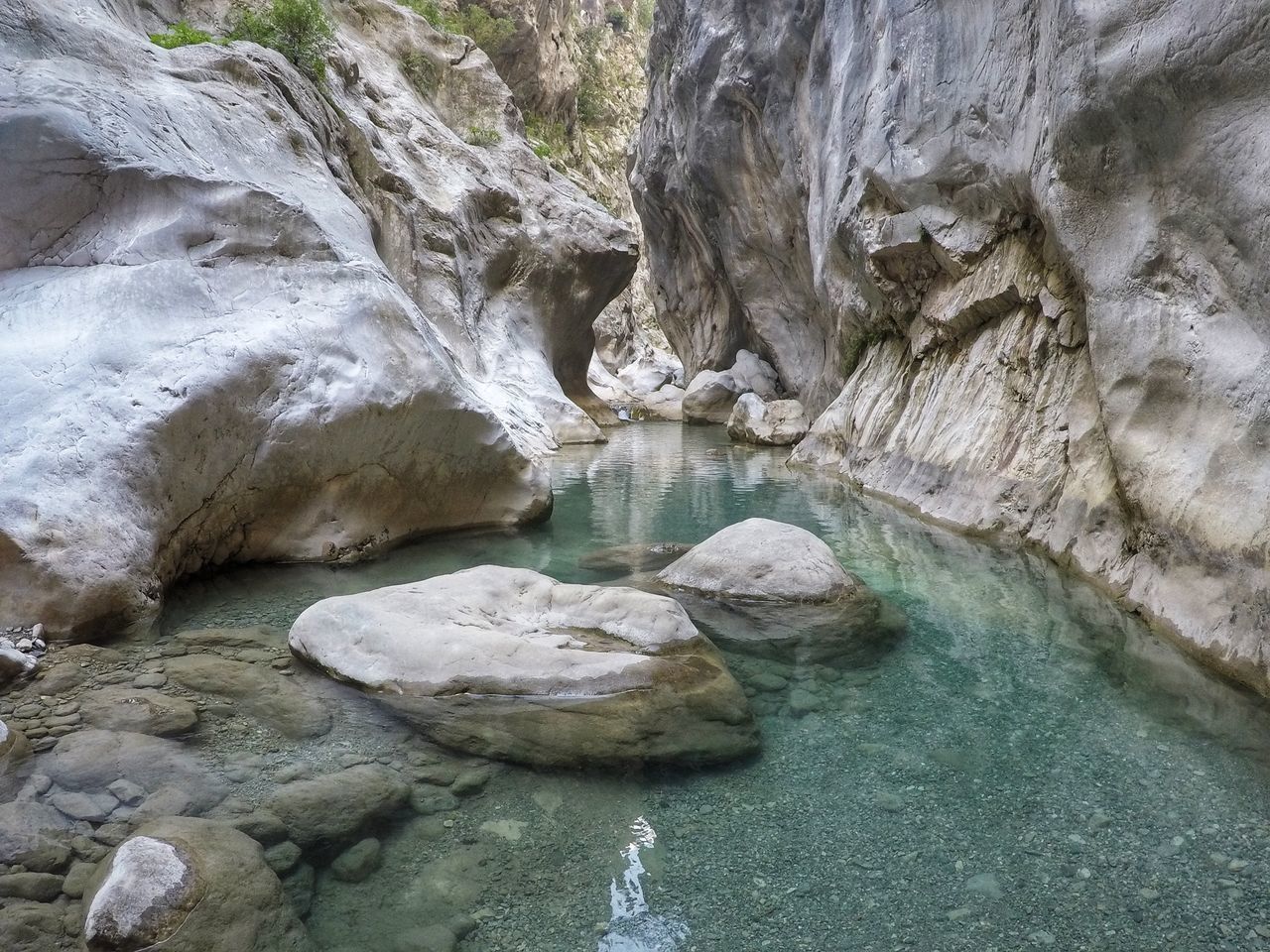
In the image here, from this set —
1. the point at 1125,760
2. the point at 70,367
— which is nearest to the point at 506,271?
the point at 70,367

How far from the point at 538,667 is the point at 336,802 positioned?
3.67 feet

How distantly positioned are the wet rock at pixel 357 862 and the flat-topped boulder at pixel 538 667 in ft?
2.07

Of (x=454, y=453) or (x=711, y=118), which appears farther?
(x=711, y=118)

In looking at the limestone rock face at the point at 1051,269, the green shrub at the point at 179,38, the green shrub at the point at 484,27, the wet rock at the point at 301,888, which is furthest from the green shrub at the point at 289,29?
the green shrub at the point at 484,27

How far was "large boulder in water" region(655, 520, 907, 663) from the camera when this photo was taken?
4.46 m

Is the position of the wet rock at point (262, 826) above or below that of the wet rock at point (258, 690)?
above

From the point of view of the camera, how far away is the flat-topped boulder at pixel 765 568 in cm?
518

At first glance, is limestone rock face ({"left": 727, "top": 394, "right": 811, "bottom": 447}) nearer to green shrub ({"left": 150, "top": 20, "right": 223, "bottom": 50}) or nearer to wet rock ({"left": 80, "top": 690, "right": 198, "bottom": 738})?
green shrub ({"left": 150, "top": 20, "right": 223, "bottom": 50})

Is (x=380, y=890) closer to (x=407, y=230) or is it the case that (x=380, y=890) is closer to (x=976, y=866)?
(x=976, y=866)

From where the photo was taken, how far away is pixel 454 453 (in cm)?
696

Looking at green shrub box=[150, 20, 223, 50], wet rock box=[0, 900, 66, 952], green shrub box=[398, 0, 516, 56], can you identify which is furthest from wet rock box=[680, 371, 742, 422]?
wet rock box=[0, 900, 66, 952]

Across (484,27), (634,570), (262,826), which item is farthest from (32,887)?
(484,27)

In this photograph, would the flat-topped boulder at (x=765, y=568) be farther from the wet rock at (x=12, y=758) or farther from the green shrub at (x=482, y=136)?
the green shrub at (x=482, y=136)

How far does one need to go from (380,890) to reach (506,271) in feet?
54.5
